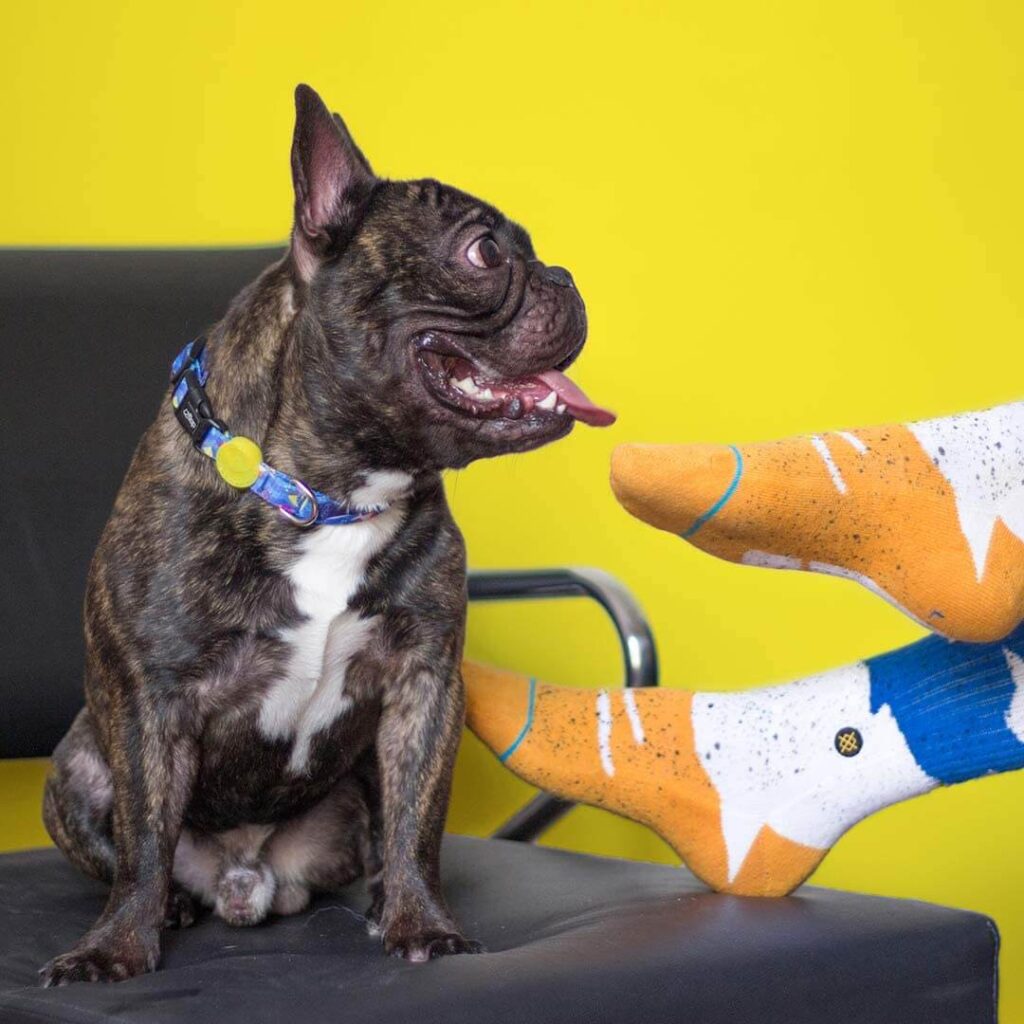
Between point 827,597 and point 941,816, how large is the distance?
30 cm

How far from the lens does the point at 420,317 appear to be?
111 cm

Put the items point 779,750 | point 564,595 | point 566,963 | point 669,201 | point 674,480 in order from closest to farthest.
Result: point 566,963 < point 674,480 < point 779,750 < point 564,595 < point 669,201

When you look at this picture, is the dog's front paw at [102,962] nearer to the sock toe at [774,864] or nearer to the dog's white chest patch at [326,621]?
the dog's white chest patch at [326,621]

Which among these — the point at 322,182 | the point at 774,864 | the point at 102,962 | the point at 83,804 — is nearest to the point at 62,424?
the point at 83,804

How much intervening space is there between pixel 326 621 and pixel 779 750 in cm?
35

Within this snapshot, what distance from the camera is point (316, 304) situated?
1.12 meters

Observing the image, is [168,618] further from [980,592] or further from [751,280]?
[751,280]

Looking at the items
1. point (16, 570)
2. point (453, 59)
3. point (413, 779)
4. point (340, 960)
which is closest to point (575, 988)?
point (340, 960)

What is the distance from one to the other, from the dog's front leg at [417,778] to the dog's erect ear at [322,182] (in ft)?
1.04

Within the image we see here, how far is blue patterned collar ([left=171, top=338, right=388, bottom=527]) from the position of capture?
113cm

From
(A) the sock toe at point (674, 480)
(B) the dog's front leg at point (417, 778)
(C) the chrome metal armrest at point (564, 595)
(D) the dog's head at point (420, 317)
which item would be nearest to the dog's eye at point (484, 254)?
(D) the dog's head at point (420, 317)

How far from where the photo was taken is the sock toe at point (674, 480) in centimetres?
109

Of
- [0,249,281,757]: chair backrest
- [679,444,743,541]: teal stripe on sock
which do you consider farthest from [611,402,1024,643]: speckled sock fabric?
[0,249,281,757]: chair backrest

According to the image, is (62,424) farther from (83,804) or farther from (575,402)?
(575,402)
